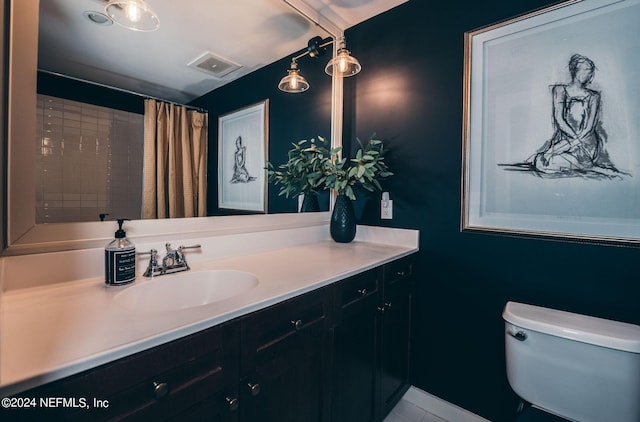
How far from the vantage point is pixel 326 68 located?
1625 mm

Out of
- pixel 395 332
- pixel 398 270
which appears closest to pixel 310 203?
pixel 398 270

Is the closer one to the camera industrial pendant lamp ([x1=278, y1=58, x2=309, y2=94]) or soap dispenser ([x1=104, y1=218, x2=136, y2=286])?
soap dispenser ([x1=104, y1=218, x2=136, y2=286])

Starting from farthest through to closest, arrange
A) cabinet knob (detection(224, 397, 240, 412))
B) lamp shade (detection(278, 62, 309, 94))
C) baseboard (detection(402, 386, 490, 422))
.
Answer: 1. lamp shade (detection(278, 62, 309, 94))
2. baseboard (detection(402, 386, 490, 422))
3. cabinet knob (detection(224, 397, 240, 412))

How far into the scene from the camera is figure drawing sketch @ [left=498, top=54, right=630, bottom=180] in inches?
44.7

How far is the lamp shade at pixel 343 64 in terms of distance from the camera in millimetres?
1542

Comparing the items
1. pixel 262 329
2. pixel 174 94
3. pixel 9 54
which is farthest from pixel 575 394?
pixel 9 54

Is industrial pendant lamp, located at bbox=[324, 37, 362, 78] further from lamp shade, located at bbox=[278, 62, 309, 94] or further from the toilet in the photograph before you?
the toilet

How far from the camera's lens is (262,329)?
774mm

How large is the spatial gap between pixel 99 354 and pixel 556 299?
1.64 meters

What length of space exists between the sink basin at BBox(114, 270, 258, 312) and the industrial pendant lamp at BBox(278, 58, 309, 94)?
111cm

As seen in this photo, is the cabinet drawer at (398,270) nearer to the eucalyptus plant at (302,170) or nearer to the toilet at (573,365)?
the toilet at (573,365)

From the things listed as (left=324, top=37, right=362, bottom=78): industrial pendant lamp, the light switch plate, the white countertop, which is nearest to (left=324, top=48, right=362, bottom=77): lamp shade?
(left=324, top=37, right=362, bottom=78): industrial pendant lamp

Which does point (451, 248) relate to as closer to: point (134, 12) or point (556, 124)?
point (556, 124)

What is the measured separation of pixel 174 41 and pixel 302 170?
0.86m
